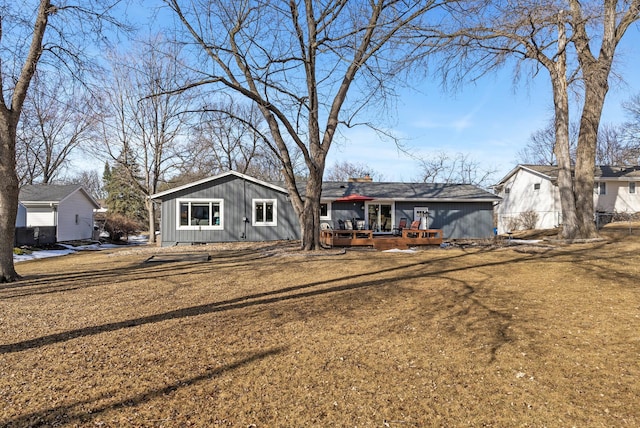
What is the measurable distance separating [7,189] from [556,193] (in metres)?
28.6

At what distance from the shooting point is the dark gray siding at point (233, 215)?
18656 mm

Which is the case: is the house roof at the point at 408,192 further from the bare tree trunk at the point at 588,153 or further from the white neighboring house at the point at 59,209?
the white neighboring house at the point at 59,209

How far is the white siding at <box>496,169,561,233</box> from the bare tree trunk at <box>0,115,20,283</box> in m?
26.7

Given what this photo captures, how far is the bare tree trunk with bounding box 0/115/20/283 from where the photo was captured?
28.0 feet

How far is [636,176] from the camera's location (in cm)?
2531

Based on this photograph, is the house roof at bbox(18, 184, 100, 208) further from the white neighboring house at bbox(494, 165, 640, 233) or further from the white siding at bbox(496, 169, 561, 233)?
the white siding at bbox(496, 169, 561, 233)

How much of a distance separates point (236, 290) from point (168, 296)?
1216 millimetres

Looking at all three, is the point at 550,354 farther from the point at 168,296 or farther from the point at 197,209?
the point at 197,209

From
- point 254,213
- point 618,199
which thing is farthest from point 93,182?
point 618,199

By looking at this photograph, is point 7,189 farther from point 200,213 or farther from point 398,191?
point 398,191

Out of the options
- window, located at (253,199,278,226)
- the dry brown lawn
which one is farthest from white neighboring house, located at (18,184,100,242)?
the dry brown lawn

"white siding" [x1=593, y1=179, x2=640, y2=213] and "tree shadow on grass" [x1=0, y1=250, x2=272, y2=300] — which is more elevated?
"white siding" [x1=593, y1=179, x2=640, y2=213]

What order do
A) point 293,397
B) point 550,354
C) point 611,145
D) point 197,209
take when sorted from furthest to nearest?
point 611,145
point 197,209
point 550,354
point 293,397

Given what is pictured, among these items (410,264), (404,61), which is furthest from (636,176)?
(410,264)
